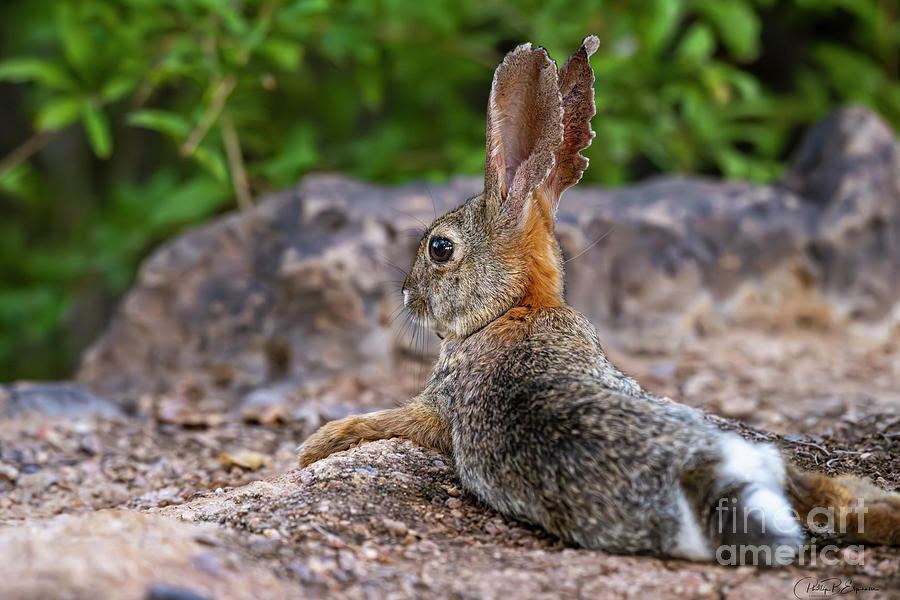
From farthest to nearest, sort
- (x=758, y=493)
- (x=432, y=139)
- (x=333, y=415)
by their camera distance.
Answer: (x=432, y=139)
(x=333, y=415)
(x=758, y=493)

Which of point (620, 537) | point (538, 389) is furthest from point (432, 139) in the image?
point (620, 537)

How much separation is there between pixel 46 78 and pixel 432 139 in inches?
135

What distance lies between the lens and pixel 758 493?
10.9 ft

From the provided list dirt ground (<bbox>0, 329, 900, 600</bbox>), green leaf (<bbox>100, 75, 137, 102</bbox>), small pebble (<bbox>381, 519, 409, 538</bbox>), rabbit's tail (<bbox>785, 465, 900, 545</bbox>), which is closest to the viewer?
dirt ground (<bbox>0, 329, 900, 600</bbox>)

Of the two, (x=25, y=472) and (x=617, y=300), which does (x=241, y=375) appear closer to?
(x=25, y=472)

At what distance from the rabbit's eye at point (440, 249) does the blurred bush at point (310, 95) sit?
229 centimetres

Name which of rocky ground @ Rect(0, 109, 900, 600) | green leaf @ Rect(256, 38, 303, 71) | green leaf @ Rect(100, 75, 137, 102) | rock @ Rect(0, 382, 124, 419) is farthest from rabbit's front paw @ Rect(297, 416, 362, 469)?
green leaf @ Rect(100, 75, 137, 102)

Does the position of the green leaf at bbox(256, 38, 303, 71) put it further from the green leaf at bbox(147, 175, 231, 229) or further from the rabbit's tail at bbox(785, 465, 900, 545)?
the rabbit's tail at bbox(785, 465, 900, 545)

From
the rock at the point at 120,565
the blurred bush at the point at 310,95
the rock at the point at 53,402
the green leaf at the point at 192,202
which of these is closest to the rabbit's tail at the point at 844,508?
the rock at the point at 120,565

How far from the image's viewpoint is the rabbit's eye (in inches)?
192

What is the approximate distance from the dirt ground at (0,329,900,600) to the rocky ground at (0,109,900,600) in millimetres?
14

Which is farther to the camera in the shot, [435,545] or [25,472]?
[25,472]

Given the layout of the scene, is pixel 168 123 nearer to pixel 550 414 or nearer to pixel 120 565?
pixel 550 414

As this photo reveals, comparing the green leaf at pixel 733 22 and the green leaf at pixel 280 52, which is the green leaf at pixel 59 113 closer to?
the green leaf at pixel 280 52
